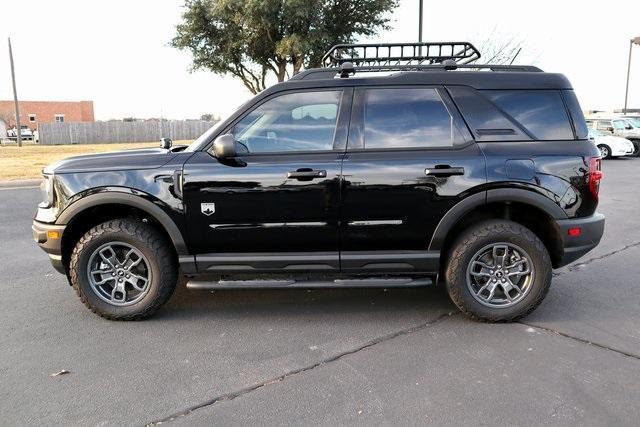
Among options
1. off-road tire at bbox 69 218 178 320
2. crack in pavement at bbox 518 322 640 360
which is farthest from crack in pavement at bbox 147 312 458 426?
off-road tire at bbox 69 218 178 320

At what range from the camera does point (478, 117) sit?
389 centimetres

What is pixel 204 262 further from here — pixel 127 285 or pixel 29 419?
pixel 29 419

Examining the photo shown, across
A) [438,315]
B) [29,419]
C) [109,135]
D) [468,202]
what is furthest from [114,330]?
[109,135]

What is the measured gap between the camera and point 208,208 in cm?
379

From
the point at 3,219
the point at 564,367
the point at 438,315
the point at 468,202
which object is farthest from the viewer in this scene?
the point at 3,219

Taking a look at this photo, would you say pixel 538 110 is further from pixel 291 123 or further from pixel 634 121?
pixel 634 121

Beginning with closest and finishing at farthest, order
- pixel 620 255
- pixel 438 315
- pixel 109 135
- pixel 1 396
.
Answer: pixel 1 396 < pixel 438 315 < pixel 620 255 < pixel 109 135

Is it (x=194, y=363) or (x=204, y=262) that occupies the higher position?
(x=204, y=262)

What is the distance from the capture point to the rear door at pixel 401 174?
3756 millimetres

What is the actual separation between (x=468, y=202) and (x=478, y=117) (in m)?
0.70

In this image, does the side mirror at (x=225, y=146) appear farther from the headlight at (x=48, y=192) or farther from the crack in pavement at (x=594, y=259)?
the crack in pavement at (x=594, y=259)

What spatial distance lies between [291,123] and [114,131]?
4231 centimetres

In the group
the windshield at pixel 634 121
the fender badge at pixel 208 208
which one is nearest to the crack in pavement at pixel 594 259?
the fender badge at pixel 208 208

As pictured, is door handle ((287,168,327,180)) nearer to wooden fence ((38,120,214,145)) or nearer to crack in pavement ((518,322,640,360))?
crack in pavement ((518,322,640,360))
